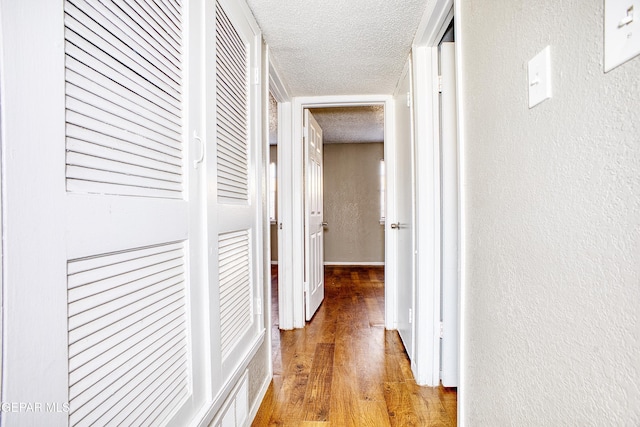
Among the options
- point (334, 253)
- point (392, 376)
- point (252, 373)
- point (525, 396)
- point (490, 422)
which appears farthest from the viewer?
point (334, 253)

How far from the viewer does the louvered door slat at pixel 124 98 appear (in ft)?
2.04

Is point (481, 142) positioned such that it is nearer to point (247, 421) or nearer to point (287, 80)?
point (247, 421)

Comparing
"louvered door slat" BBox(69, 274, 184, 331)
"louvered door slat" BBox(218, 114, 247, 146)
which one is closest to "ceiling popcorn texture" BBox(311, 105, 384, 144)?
"louvered door slat" BBox(218, 114, 247, 146)

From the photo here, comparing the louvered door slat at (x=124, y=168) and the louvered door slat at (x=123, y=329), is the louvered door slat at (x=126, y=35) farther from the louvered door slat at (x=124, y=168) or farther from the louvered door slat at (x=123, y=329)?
the louvered door slat at (x=123, y=329)

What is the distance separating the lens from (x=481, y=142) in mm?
1017

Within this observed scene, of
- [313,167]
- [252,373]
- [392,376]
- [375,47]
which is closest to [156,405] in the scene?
[252,373]

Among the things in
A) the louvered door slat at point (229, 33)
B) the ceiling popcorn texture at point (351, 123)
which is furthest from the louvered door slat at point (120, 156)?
the ceiling popcorn texture at point (351, 123)

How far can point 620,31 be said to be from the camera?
0.49 meters

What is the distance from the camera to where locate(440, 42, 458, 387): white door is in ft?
5.76

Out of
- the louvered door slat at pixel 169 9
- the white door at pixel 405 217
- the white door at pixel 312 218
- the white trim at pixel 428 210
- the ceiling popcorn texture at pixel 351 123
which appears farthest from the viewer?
the ceiling popcorn texture at pixel 351 123

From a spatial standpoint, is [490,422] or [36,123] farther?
[490,422]

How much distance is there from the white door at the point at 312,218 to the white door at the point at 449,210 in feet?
4.57

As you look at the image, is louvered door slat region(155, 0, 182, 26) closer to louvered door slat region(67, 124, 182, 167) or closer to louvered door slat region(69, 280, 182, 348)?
louvered door slat region(67, 124, 182, 167)

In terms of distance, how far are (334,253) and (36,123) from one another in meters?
5.80
